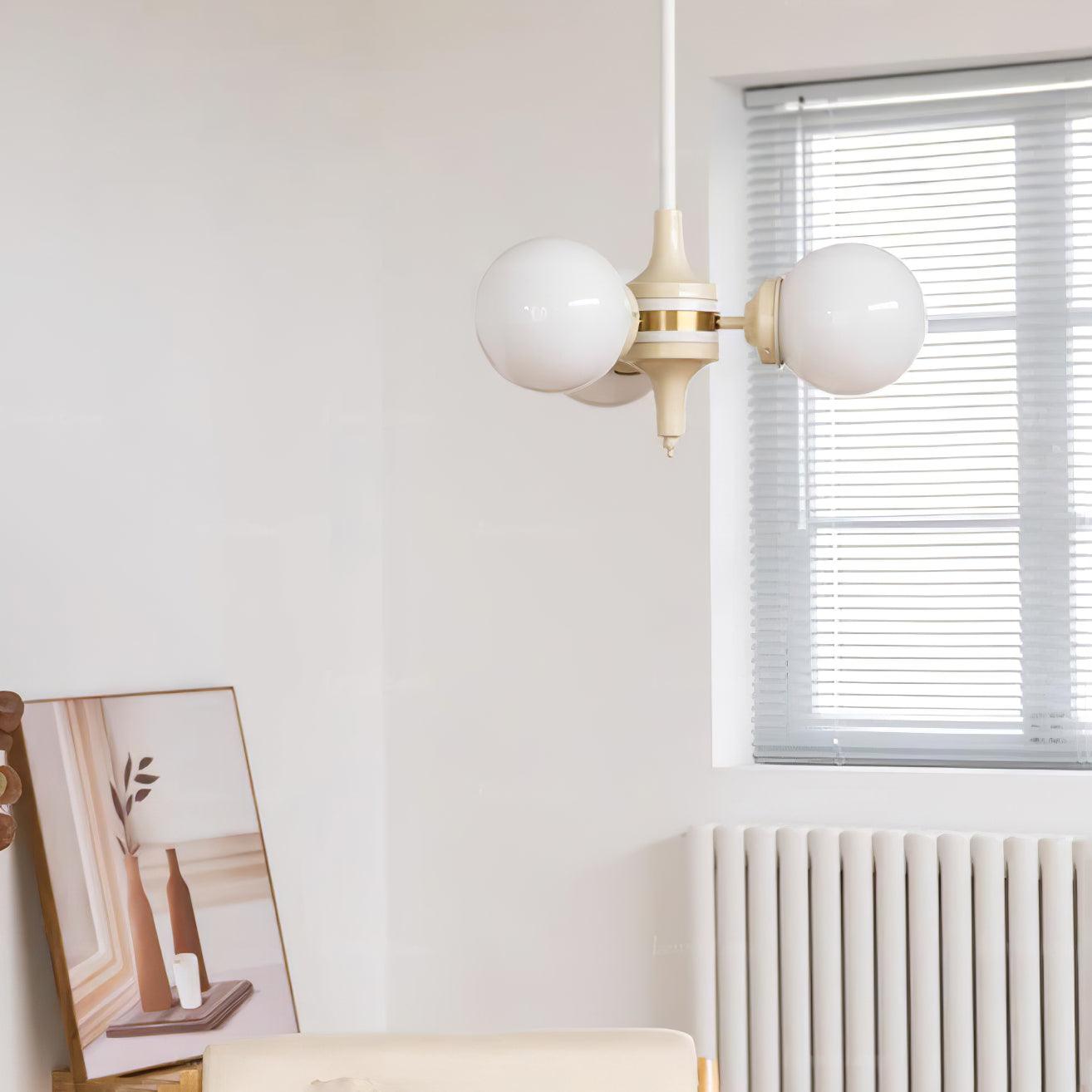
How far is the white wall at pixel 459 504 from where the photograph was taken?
98.9 inches

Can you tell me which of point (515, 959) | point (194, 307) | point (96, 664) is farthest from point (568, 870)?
point (194, 307)

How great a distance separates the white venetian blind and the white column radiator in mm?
323

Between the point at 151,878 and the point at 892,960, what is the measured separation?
144cm

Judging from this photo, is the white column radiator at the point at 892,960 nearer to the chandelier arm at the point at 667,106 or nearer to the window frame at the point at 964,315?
the window frame at the point at 964,315

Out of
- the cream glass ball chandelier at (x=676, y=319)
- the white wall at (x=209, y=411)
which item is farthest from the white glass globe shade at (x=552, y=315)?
the white wall at (x=209, y=411)

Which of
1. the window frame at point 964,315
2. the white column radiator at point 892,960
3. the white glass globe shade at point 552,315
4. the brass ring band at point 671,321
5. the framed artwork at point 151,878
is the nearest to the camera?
the white glass globe shade at point 552,315

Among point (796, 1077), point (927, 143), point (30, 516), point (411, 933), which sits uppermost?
point (927, 143)

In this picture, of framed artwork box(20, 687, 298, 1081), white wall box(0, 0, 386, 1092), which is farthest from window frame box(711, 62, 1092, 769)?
framed artwork box(20, 687, 298, 1081)

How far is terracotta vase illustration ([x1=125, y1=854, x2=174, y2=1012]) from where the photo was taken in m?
1.95

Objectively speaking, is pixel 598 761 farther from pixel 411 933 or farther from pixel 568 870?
pixel 411 933

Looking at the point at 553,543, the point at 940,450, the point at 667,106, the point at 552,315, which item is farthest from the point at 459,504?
the point at 552,315

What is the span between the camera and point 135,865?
1993 mm

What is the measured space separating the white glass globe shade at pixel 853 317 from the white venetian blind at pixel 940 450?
1771 mm

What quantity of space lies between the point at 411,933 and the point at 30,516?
1.42 m
